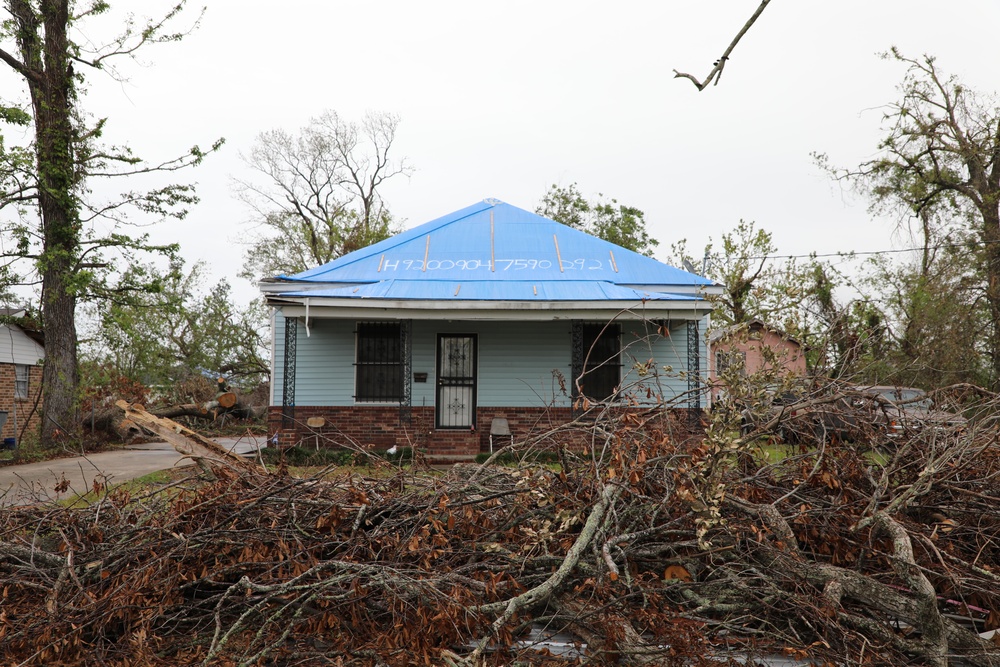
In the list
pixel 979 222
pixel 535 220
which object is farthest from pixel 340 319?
pixel 979 222

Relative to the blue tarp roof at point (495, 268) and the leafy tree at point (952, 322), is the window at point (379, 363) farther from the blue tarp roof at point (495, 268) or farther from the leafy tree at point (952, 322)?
the leafy tree at point (952, 322)

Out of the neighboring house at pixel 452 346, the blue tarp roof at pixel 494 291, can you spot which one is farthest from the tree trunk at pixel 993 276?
the blue tarp roof at pixel 494 291

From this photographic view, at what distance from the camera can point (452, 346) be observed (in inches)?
549

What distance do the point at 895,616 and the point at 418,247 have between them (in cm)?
1242

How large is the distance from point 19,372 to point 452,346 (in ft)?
50.8

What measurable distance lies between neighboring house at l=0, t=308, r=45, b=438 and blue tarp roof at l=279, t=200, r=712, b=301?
459 inches

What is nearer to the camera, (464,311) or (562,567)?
(562,567)

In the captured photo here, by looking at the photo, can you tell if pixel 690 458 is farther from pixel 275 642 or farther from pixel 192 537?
pixel 192 537

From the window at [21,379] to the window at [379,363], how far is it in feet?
45.2

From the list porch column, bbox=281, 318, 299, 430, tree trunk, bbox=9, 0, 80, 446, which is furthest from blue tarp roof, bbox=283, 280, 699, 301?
→ tree trunk, bbox=9, 0, 80, 446

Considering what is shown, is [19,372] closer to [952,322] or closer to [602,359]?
[602,359]

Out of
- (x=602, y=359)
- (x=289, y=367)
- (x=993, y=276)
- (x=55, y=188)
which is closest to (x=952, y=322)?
(x=993, y=276)

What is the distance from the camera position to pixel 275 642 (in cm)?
377

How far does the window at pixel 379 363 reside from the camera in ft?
44.8
